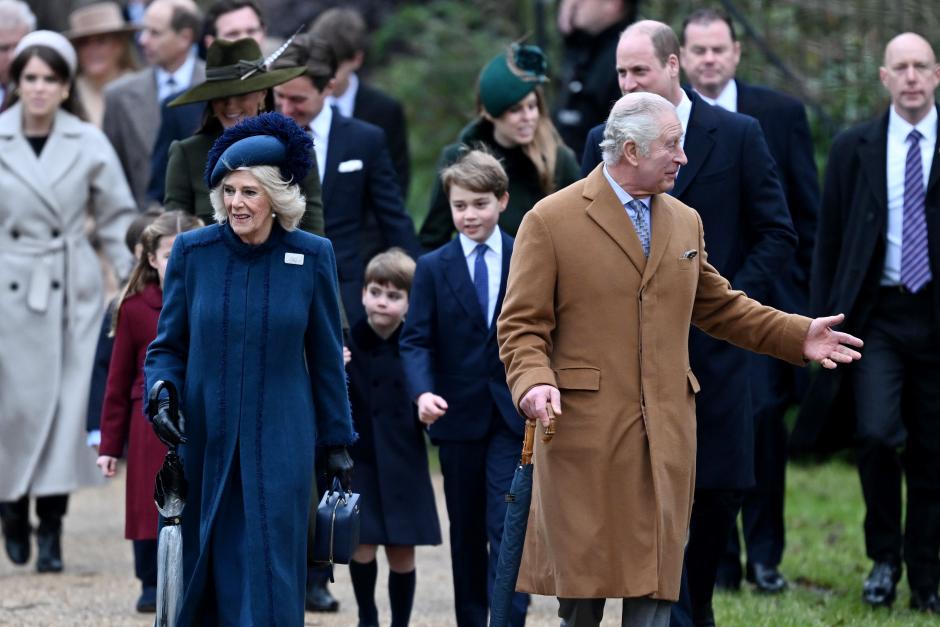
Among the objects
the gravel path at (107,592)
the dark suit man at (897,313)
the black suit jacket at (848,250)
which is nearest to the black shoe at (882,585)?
the dark suit man at (897,313)

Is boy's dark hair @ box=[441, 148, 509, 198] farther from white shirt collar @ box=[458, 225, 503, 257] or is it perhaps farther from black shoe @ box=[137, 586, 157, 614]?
black shoe @ box=[137, 586, 157, 614]

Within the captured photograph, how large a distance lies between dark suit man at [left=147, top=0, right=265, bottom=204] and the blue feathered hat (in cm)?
263

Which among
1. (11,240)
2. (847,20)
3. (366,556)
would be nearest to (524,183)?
(366,556)

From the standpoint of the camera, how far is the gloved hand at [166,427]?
20.3 feet

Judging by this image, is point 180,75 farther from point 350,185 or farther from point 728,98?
point 728,98

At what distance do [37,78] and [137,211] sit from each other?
0.95m

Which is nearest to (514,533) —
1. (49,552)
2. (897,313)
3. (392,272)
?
(392,272)

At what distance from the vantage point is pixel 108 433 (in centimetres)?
793

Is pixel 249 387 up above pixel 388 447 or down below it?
above

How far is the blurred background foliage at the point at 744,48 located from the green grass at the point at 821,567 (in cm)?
229

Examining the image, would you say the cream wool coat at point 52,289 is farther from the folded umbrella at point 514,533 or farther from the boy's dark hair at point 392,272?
the folded umbrella at point 514,533

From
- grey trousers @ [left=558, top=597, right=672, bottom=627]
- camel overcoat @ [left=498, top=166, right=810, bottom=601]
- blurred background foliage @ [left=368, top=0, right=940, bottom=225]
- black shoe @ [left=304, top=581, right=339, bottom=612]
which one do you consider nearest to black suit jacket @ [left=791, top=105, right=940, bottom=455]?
black shoe @ [left=304, top=581, right=339, bottom=612]

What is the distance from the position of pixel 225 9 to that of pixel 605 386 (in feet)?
15.9

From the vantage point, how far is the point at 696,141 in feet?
24.5
